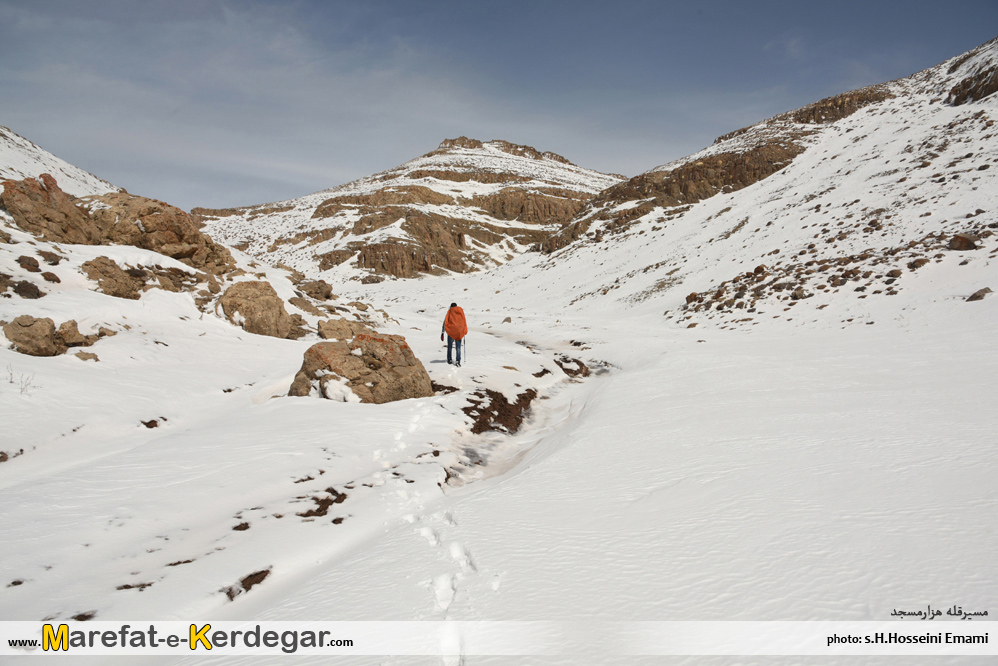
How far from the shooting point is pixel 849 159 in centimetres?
2612

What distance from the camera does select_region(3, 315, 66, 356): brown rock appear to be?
21.8 feet

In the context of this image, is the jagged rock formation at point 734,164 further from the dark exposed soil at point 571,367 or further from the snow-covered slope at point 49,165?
the snow-covered slope at point 49,165

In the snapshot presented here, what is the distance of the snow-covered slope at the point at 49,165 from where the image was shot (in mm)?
26148

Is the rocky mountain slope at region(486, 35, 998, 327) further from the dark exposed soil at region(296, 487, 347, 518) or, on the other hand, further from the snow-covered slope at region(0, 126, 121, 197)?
the snow-covered slope at region(0, 126, 121, 197)

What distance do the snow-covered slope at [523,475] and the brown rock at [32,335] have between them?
47cm

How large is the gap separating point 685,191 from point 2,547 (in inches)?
1806

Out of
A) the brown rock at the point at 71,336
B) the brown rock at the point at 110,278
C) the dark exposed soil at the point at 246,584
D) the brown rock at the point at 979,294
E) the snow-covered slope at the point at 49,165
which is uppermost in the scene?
the snow-covered slope at the point at 49,165

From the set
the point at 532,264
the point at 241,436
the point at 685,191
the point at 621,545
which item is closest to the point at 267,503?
the point at 241,436

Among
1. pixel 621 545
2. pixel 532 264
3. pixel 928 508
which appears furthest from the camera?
pixel 532 264

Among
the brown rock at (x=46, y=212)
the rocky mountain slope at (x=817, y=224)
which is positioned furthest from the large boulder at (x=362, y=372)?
the rocky mountain slope at (x=817, y=224)

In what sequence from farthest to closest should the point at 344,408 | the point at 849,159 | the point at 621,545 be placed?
the point at 849,159 → the point at 344,408 → the point at 621,545

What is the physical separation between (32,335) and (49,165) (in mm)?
35051

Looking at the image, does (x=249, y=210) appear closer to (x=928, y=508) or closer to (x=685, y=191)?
(x=685, y=191)

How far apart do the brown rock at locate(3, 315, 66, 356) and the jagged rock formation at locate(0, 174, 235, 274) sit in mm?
5474
